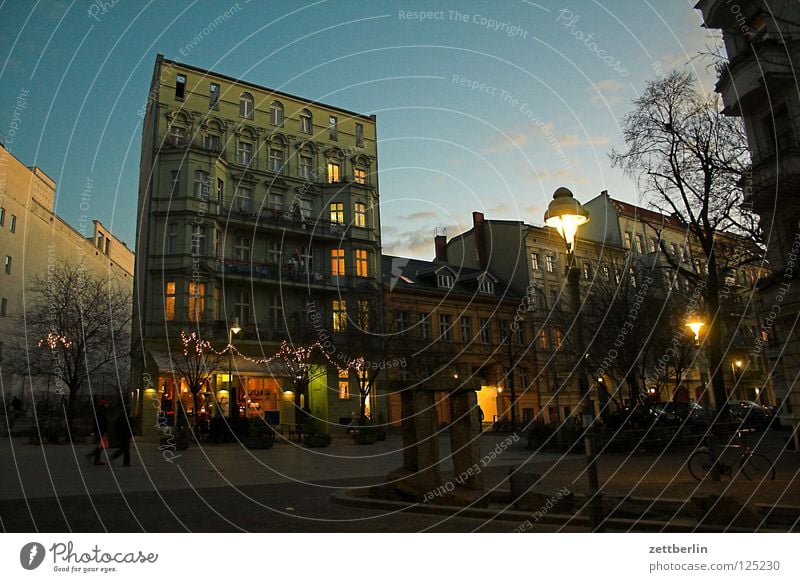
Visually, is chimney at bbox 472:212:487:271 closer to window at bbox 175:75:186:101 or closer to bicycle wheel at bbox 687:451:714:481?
window at bbox 175:75:186:101

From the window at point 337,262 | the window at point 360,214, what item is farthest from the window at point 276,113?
the window at point 337,262

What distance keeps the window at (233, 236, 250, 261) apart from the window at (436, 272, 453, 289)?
18.1 meters

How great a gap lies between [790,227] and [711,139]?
3795 millimetres

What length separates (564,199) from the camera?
874 cm

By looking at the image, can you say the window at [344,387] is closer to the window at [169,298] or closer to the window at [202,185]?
the window at [169,298]

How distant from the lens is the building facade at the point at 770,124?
17.1m

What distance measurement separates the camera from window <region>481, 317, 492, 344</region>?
50.6m

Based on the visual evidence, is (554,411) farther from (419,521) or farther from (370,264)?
(419,521)

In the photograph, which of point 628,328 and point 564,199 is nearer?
point 564,199

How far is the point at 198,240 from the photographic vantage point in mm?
35406
